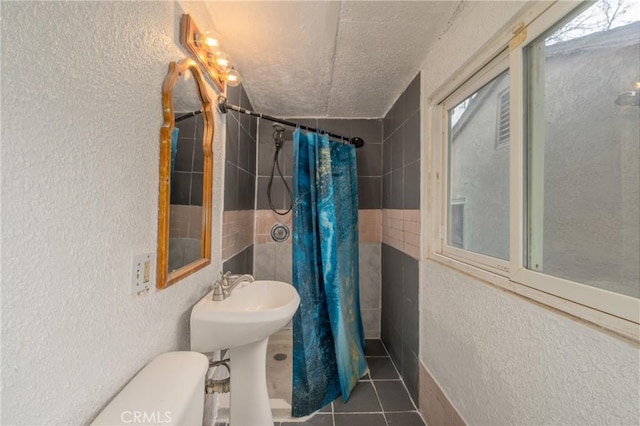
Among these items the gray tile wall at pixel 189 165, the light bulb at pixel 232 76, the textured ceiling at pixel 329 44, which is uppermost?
the textured ceiling at pixel 329 44

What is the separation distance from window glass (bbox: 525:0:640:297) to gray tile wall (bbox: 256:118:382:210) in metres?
1.46

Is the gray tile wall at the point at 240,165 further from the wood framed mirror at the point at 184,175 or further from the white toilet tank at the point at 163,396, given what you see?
the white toilet tank at the point at 163,396

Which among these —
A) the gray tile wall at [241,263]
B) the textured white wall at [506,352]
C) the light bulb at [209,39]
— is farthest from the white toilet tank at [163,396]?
the light bulb at [209,39]

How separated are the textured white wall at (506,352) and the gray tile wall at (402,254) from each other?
0.62 ft

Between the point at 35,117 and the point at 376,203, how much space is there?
2.14 meters

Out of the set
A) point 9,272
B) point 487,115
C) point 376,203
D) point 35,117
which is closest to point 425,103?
point 487,115

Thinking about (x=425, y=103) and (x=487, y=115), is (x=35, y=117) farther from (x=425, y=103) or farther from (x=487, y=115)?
(x=425, y=103)

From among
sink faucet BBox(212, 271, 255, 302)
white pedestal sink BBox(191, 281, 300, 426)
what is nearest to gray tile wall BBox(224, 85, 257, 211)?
sink faucet BBox(212, 271, 255, 302)

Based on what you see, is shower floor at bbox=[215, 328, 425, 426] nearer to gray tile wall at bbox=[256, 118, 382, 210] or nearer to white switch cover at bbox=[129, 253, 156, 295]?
white switch cover at bbox=[129, 253, 156, 295]

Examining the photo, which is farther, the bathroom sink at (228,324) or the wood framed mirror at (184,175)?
the bathroom sink at (228,324)

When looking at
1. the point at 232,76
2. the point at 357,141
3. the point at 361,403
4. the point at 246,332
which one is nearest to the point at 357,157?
the point at 357,141

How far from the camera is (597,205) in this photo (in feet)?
2.23

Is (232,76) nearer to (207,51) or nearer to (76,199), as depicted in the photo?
(207,51)

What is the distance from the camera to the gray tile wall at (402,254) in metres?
1.58
